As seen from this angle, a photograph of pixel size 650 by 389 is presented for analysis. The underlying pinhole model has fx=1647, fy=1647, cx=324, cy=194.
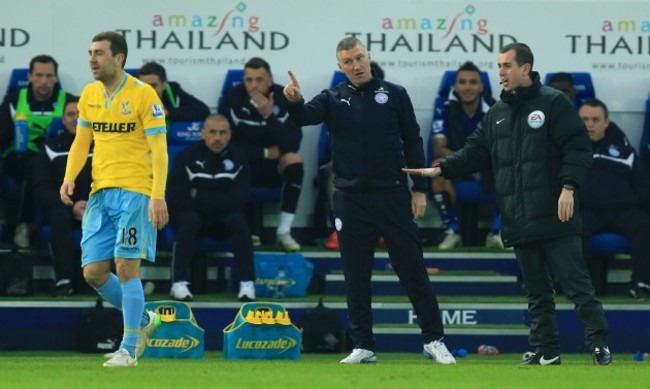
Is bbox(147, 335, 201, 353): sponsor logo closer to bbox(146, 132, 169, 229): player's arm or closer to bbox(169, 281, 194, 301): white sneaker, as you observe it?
bbox(169, 281, 194, 301): white sneaker

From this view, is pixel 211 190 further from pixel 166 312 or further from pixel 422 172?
pixel 422 172

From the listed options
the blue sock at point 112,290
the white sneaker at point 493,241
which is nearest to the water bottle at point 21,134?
the white sneaker at point 493,241

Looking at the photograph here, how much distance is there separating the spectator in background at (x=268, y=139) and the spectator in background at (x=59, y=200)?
145 cm

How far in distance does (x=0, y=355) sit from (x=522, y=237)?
14.8 ft

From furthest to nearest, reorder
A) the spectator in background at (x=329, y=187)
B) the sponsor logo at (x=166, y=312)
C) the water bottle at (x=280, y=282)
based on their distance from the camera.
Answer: the spectator in background at (x=329, y=187), the water bottle at (x=280, y=282), the sponsor logo at (x=166, y=312)

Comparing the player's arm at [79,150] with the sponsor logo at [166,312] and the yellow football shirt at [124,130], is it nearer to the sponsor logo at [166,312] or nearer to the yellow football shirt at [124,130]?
the yellow football shirt at [124,130]

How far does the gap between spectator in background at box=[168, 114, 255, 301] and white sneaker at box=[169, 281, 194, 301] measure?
0.19 meters

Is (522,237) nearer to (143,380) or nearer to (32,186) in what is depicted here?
(143,380)

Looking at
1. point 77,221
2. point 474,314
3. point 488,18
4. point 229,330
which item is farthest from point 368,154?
point 488,18

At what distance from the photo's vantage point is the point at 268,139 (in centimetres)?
1471

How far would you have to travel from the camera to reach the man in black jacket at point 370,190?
35.1 feet

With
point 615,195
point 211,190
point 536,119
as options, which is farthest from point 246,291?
point 536,119

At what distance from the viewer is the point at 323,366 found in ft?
34.1

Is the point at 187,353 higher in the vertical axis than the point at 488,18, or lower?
lower
